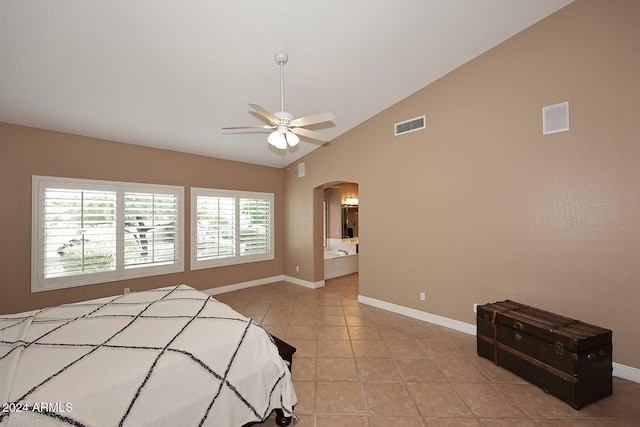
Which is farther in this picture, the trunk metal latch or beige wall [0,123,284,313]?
beige wall [0,123,284,313]

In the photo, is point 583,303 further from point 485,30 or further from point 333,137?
point 333,137

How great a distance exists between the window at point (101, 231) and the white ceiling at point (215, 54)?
2.94 ft

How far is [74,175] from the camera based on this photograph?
3701 mm

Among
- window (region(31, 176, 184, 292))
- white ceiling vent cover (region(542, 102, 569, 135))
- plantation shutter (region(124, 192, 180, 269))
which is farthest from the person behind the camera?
plantation shutter (region(124, 192, 180, 269))

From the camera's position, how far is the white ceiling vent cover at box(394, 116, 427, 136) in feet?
12.4

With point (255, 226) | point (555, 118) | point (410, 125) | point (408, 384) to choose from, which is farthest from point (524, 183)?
A: point (255, 226)

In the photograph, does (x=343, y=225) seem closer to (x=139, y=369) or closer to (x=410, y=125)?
(x=410, y=125)

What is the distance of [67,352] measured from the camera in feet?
4.87

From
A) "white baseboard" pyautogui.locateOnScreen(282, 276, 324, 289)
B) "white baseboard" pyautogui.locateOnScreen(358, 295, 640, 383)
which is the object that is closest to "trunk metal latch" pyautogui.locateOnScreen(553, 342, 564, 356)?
"white baseboard" pyautogui.locateOnScreen(358, 295, 640, 383)

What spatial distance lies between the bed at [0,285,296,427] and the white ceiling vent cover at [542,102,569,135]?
3.49 metres

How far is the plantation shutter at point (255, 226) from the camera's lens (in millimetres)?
5473

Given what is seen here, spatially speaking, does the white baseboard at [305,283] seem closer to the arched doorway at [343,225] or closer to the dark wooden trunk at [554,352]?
the arched doorway at [343,225]

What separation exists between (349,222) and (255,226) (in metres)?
2.99

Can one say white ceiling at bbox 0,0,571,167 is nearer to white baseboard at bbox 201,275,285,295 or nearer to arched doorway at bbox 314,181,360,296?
white baseboard at bbox 201,275,285,295
